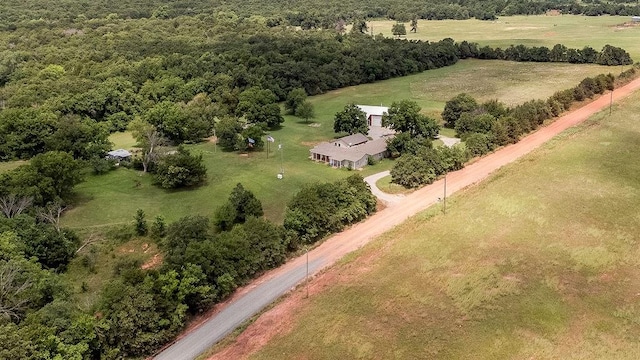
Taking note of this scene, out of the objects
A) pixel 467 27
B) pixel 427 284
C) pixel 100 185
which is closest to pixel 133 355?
pixel 427 284

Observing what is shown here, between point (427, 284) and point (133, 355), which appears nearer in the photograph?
point (133, 355)

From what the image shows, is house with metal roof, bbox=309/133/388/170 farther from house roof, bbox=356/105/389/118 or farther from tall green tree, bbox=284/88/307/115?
tall green tree, bbox=284/88/307/115

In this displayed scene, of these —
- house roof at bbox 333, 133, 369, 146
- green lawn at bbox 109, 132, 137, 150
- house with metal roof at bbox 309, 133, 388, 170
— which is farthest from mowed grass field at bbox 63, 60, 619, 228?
house roof at bbox 333, 133, 369, 146

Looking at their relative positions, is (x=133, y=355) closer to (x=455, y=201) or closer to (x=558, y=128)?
(x=455, y=201)

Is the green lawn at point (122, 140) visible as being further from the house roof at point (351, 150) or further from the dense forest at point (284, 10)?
the dense forest at point (284, 10)

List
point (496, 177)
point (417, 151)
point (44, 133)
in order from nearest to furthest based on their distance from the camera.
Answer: point (496, 177)
point (417, 151)
point (44, 133)

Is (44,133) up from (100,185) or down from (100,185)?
up
